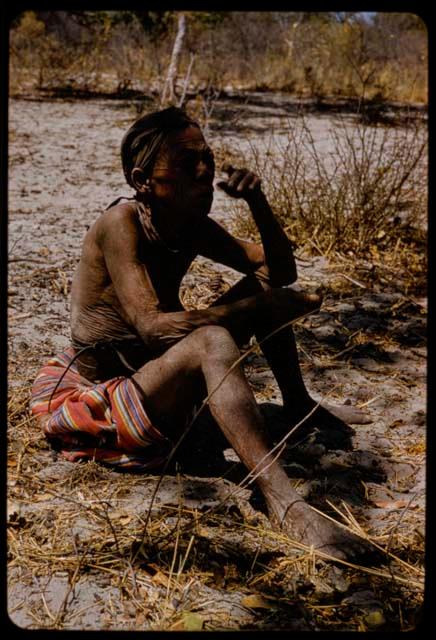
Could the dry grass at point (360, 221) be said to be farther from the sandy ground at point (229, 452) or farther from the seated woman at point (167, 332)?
the seated woman at point (167, 332)

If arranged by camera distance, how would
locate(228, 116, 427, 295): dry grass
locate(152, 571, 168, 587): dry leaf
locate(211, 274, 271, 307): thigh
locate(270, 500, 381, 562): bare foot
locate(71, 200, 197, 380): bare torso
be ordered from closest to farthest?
locate(152, 571, 168, 587): dry leaf, locate(270, 500, 381, 562): bare foot, locate(71, 200, 197, 380): bare torso, locate(211, 274, 271, 307): thigh, locate(228, 116, 427, 295): dry grass

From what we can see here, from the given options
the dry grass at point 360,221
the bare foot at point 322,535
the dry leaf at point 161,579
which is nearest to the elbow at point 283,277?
the bare foot at point 322,535

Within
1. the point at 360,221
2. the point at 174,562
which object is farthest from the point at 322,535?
the point at 360,221

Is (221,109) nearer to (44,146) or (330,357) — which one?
(44,146)

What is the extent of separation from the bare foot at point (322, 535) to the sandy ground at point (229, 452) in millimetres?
86

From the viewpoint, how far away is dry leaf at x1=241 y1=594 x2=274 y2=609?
81.6 inches

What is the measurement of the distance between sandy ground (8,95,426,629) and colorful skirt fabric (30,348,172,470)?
74 mm

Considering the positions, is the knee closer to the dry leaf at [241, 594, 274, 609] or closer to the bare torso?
the bare torso

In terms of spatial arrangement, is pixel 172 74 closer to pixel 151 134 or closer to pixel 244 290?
pixel 244 290

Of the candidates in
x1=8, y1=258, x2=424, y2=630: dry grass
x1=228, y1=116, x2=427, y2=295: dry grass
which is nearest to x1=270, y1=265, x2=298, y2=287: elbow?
x1=8, y1=258, x2=424, y2=630: dry grass

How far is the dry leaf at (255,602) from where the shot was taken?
6.80ft

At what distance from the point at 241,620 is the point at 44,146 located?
281 inches

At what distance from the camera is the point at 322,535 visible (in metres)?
2.33

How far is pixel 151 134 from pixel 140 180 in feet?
0.55
